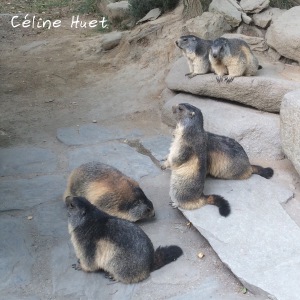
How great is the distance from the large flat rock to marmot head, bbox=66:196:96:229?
3.76 meters

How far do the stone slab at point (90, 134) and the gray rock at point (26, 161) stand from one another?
52cm

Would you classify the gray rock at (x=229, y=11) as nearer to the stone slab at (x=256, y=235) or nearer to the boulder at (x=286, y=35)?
the boulder at (x=286, y=35)

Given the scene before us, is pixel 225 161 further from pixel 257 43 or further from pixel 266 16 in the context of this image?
pixel 266 16

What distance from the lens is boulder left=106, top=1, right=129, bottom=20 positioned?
1402 centimetres

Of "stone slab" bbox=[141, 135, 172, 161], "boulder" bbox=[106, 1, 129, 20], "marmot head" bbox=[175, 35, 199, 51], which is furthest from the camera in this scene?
"boulder" bbox=[106, 1, 129, 20]

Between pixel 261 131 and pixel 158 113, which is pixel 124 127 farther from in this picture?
pixel 261 131

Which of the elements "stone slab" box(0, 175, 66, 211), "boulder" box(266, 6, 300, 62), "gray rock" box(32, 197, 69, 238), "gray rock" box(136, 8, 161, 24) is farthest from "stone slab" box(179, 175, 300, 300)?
"gray rock" box(136, 8, 161, 24)

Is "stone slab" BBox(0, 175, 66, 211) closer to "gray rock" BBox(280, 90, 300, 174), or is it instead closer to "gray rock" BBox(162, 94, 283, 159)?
"gray rock" BBox(162, 94, 283, 159)

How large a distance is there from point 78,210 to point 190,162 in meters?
1.65

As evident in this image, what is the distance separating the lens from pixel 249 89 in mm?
7973

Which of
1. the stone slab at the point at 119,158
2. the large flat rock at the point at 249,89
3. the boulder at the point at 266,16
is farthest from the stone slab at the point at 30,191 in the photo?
the boulder at the point at 266,16

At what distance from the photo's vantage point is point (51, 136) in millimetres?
8469

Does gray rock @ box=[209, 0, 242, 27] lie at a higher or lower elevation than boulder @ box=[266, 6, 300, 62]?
lower

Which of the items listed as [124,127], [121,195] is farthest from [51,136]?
[121,195]
